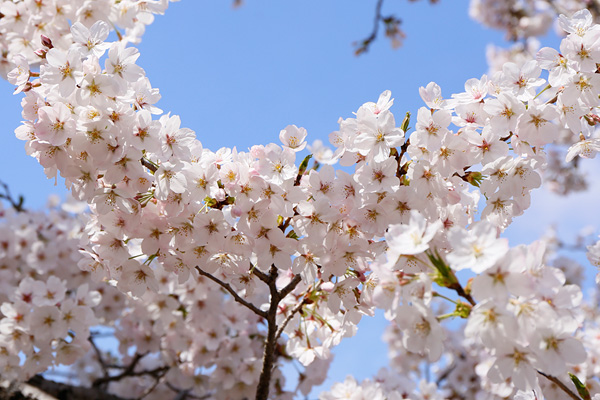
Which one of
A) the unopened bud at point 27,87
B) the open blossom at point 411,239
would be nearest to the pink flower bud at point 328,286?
the open blossom at point 411,239

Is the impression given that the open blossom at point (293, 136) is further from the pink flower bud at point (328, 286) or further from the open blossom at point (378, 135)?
the pink flower bud at point (328, 286)

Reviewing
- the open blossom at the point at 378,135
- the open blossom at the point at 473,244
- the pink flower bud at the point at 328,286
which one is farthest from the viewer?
the pink flower bud at the point at 328,286

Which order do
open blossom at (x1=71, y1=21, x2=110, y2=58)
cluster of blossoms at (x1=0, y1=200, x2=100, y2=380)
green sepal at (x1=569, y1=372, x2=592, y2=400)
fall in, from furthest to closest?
cluster of blossoms at (x1=0, y1=200, x2=100, y2=380) → open blossom at (x1=71, y1=21, x2=110, y2=58) → green sepal at (x1=569, y1=372, x2=592, y2=400)

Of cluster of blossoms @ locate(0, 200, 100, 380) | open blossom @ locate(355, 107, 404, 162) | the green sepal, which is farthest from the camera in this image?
cluster of blossoms @ locate(0, 200, 100, 380)

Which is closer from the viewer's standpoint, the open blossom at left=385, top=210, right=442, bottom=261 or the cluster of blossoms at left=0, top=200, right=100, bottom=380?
the open blossom at left=385, top=210, right=442, bottom=261

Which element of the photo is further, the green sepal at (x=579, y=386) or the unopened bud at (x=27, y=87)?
the unopened bud at (x=27, y=87)

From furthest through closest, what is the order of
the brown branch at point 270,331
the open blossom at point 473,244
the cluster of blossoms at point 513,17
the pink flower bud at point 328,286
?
the cluster of blossoms at point 513,17
the brown branch at point 270,331
the pink flower bud at point 328,286
the open blossom at point 473,244

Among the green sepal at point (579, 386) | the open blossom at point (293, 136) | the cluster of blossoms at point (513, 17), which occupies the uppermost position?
the cluster of blossoms at point (513, 17)

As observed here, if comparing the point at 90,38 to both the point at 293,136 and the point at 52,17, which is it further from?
the point at 52,17

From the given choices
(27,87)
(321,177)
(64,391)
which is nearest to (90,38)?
(27,87)

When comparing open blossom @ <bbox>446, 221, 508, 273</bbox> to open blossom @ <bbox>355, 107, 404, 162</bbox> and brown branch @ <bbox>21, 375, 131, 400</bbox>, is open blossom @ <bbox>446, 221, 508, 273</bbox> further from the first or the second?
brown branch @ <bbox>21, 375, 131, 400</bbox>

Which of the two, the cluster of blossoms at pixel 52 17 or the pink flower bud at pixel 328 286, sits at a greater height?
the cluster of blossoms at pixel 52 17

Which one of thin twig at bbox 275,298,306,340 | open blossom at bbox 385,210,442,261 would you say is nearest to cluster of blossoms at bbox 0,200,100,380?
thin twig at bbox 275,298,306,340

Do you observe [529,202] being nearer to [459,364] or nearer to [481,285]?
[481,285]
